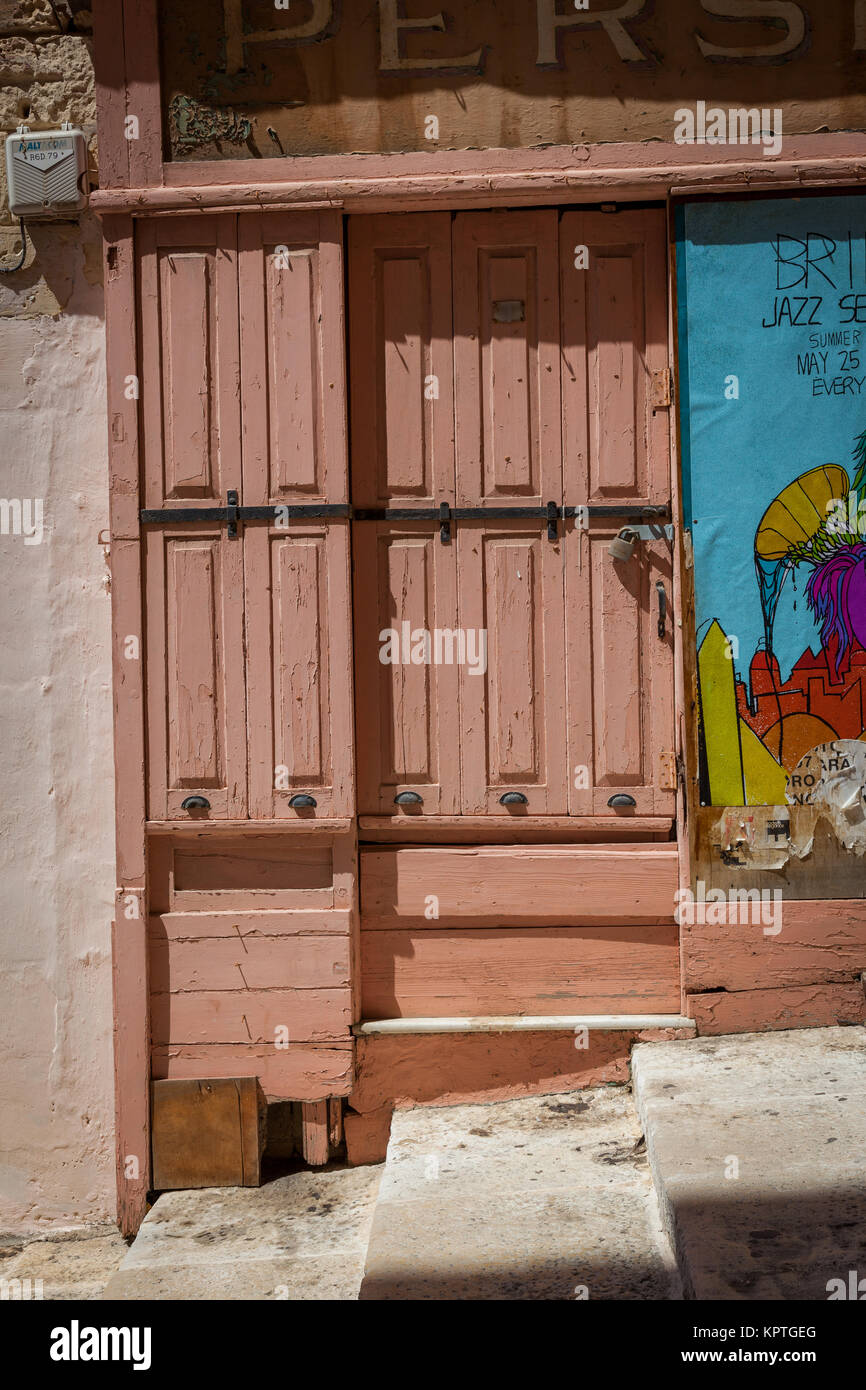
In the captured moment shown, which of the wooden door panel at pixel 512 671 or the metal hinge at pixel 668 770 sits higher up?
the wooden door panel at pixel 512 671

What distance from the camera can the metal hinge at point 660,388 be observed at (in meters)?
4.20

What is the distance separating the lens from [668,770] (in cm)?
422

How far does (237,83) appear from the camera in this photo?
418 cm

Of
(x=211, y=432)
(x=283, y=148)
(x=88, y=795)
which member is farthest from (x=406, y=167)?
(x=88, y=795)

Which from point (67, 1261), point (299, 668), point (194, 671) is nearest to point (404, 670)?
point (299, 668)

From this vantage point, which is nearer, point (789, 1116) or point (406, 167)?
point (789, 1116)

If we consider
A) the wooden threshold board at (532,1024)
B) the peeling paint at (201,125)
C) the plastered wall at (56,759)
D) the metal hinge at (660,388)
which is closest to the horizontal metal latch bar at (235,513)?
the plastered wall at (56,759)

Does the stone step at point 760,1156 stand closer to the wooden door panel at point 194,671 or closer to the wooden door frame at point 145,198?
the wooden door frame at point 145,198

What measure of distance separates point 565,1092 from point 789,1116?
0.93m

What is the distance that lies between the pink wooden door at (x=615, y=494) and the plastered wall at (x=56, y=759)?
1726mm

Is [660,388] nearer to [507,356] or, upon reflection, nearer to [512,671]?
[507,356]

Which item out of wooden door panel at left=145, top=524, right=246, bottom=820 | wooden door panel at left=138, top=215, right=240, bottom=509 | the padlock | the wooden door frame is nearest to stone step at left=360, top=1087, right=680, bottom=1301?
the wooden door frame
